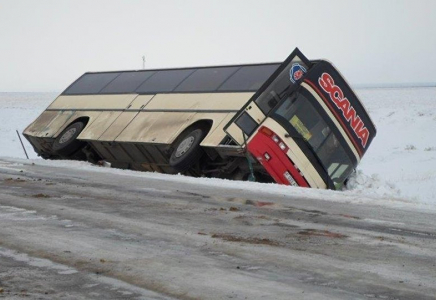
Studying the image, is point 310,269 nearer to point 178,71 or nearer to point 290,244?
point 290,244

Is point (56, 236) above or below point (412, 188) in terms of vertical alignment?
above

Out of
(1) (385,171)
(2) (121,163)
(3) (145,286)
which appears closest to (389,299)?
(3) (145,286)

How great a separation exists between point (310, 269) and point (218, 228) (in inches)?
90.4

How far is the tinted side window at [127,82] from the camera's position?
2088 cm

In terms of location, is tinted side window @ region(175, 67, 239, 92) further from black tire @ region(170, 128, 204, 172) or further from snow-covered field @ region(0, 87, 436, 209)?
snow-covered field @ region(0, 87, 436, 209)

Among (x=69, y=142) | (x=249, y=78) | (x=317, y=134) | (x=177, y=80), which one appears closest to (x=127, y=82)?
(x=177, y=80)

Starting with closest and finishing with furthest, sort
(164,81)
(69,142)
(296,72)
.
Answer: (296,72)
(164,81)
(69,142)

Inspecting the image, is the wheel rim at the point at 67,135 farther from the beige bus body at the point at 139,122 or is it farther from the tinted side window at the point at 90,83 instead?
the tinted side window at the point at 90,83

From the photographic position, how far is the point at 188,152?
16.8 m

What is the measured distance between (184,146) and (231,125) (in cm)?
194

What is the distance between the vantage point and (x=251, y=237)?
27.0 feet

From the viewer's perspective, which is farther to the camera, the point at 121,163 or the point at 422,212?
the point at 121,163

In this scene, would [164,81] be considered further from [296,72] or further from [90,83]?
[296,72]

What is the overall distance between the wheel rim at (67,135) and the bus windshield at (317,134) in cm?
A: 713
